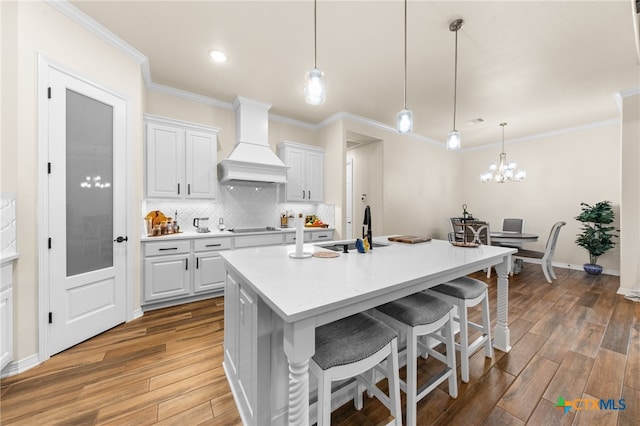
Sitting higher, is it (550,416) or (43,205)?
(43,205)

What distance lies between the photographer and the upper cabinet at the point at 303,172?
4180 millimetres

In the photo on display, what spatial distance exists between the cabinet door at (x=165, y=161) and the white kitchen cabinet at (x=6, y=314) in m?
1.46

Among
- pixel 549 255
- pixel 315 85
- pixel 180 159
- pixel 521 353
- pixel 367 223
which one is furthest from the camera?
pixel 549 255

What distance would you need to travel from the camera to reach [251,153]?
11.9ft

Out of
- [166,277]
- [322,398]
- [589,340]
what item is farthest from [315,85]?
[589,340]

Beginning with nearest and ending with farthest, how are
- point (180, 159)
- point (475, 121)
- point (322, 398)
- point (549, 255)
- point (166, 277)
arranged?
1. point (322, 398)
2. point (166, 277)
3. point (180, 159)
4. point (549, 255)
5. point (475, 121)

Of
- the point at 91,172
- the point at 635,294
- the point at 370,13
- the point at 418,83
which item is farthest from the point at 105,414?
the point at 635,294

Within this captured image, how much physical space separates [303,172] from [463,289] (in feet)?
10.3

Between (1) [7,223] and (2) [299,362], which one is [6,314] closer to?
(1) [7,223]

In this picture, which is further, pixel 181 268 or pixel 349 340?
pixel 181 268

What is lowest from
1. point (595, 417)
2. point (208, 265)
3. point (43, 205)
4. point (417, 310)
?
point (595, 417)

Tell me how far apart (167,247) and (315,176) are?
2572 millimetres

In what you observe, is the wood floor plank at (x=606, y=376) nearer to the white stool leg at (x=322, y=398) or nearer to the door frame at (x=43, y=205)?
the white stool leg at (x=322, y=398)

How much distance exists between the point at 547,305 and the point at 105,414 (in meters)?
4.46
